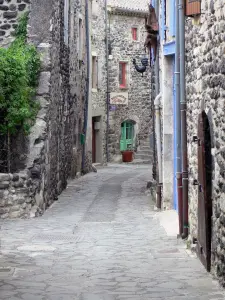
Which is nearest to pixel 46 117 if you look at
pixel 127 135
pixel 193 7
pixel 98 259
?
pixel 98 259

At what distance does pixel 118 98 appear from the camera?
3422cm

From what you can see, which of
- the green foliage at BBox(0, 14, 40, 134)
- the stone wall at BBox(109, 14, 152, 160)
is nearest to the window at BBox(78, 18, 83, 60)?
the stone wall at BBox(109, 14, 152, 160)

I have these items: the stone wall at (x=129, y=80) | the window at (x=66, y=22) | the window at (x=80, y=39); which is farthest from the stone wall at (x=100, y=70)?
the window at (x=66, y=22)

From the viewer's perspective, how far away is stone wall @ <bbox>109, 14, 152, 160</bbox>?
34.0m

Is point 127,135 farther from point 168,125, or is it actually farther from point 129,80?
point 168,125

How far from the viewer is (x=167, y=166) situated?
14.5 metres

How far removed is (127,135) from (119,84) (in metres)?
2.71

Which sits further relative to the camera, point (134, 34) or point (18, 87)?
point (134, 34)

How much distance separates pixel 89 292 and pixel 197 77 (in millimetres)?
3317

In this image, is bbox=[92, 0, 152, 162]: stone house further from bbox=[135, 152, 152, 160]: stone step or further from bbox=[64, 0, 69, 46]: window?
bbox=[64, 0, 69, 46]: window

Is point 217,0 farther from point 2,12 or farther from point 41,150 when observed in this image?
point 2,12

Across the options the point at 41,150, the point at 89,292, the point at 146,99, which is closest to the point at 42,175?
the point at 41,150

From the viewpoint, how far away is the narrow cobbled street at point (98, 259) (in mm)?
7566

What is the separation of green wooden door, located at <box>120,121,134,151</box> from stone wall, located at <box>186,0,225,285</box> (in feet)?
82.6
